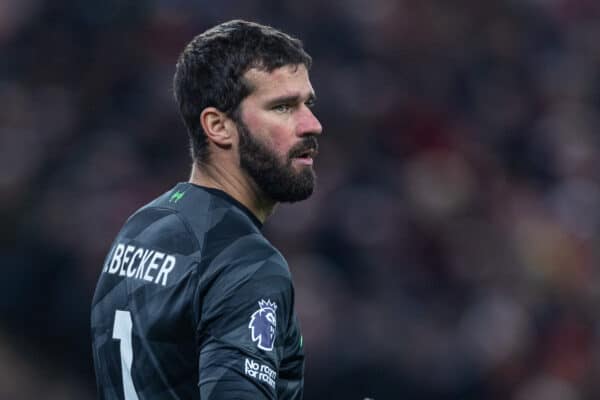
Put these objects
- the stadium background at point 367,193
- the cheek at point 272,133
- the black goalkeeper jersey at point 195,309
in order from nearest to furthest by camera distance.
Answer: the black goalkeeper jersey at point 195,309 → the cheek at point 272,133 → the stadium background at point 367,193

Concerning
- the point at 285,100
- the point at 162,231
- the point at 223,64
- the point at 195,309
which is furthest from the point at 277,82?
the point at 195,309

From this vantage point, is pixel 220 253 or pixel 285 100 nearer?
pixel 220 253

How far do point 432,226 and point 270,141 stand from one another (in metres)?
6.12

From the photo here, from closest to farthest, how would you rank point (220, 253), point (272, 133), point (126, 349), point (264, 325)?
1. point (264, 325)
2. point (220, 253)
3. point (126, 349)
4. point (272, 133)

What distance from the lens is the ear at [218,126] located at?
3.45 meters

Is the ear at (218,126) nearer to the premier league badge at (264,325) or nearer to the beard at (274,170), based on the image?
the beard at (274,170)

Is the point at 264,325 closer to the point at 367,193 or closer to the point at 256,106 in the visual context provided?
the point at 256,106

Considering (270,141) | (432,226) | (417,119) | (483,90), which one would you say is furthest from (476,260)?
(270,141)

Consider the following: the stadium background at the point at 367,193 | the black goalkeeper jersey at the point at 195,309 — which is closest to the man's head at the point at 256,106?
the black goalkeeper jersey at the point at 195,309

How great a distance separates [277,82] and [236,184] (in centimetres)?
31

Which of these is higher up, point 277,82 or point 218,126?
point 277,82

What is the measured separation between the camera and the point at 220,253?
122 inches

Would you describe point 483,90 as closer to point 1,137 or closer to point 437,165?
point 437,165

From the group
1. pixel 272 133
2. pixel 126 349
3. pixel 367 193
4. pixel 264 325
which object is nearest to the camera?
pixel 264 325
